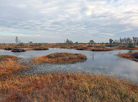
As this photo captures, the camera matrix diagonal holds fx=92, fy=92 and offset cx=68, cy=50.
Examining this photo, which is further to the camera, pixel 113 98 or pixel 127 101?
pixel 113 98

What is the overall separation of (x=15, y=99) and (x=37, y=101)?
217 centimetres

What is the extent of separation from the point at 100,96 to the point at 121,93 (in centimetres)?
231

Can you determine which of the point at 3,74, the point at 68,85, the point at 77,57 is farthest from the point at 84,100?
the point at 77,57

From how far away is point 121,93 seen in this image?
29.3 feet

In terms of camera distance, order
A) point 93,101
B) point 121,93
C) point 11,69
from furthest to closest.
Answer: point 11,69
point 121,93
point 93,101

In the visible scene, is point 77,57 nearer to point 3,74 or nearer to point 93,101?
point 3,74

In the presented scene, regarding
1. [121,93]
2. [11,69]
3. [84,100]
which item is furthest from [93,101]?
[11,69]

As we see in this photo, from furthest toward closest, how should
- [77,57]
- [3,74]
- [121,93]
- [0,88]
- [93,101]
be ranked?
[77,57] < [3,74] < [0,88] < [121,93] < [93,101]

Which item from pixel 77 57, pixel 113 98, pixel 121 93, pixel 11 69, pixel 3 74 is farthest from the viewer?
pixel 77 57

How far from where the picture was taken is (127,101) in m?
7.40

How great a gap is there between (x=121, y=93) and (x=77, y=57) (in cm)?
2451

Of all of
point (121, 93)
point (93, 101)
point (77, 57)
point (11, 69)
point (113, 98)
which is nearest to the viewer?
point (93, 101)

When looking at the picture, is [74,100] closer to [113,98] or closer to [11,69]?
[113,98]

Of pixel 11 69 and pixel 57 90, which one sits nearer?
pixel 57 90
